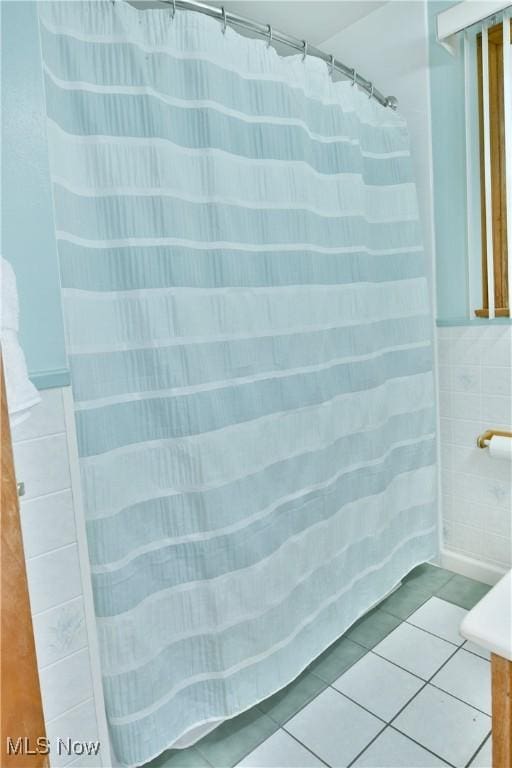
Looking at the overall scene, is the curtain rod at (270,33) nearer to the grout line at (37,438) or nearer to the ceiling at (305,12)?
the ceiling at (305,12)

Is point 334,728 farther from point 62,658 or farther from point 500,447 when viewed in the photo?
point 500,447

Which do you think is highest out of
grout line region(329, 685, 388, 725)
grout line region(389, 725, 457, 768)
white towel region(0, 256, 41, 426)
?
white towel region(0, 256, 41, 426)

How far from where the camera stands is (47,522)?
36.9 inches

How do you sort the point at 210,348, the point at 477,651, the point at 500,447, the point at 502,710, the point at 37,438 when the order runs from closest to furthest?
the point at 502,710, the point at 37,438, the point at 210,348, the point at 477,651, the point at 500,447

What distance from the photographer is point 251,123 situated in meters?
1.26

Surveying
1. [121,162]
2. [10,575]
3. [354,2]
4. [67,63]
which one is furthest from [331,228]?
[10,575]

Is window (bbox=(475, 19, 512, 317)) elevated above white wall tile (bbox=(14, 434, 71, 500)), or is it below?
above

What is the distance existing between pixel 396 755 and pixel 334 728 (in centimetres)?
17


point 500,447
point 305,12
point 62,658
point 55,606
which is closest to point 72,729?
point 62,658

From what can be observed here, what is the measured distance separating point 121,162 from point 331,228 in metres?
0.73

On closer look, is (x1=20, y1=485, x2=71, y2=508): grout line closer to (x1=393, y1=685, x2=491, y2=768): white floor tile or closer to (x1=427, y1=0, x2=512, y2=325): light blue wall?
(x1=393, y1=685, x2=491, y2=768): white floor tile

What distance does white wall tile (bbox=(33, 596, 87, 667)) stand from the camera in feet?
3.10

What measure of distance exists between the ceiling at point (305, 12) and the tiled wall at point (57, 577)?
1.59 m

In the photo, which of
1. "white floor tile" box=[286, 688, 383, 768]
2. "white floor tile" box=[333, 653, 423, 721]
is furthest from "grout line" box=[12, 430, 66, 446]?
"white floor tile" box=[333, 653, 423, 721]
